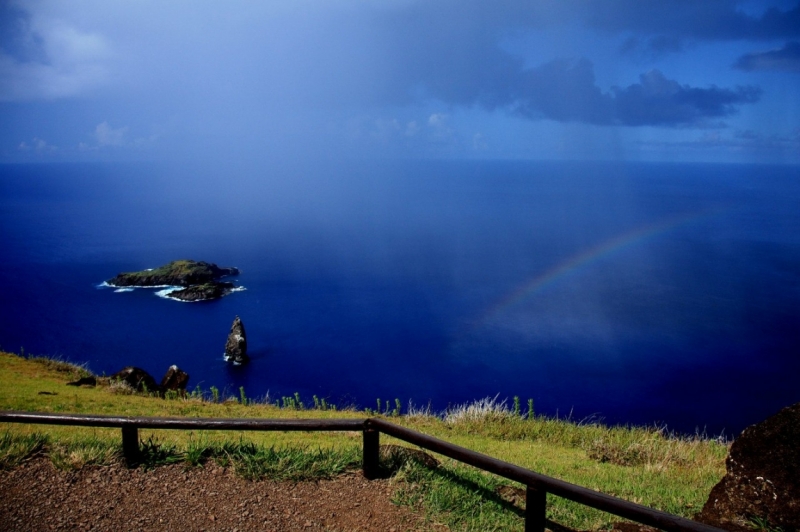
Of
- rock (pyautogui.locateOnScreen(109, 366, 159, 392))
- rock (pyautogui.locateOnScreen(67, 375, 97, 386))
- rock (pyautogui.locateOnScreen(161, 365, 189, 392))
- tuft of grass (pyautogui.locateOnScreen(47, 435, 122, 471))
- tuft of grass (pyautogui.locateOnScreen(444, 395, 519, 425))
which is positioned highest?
tuft of grass (pyautogui.locateOnScreen(47, 435, 122, 471))

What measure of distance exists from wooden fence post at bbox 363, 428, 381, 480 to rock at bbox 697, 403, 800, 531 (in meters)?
3.42

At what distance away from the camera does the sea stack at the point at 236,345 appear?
70781 millimetres

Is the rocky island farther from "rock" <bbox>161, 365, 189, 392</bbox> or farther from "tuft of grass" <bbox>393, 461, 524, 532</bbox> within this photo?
"tuft of grass" <bbox>393, 461, 524, 532</bbox>

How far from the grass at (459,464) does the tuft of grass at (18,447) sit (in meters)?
0.01

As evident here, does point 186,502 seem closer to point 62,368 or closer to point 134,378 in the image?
point 134,378

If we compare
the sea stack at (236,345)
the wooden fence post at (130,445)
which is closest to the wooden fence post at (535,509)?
the wooden fence post at (130,445)

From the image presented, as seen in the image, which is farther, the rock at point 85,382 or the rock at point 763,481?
the rock at point 85,382

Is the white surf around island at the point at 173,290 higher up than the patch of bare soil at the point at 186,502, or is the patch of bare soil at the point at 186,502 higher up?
the patch of bare soil at the point at 186,502

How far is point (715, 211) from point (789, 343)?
427 feet

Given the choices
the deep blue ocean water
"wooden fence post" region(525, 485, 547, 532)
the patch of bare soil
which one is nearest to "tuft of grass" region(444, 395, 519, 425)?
the patch of bare soil

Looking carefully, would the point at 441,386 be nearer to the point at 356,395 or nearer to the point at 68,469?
the point at 356,395

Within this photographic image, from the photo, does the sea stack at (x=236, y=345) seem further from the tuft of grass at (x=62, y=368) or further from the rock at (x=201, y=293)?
the tuft of grass at (x=62, y=368)

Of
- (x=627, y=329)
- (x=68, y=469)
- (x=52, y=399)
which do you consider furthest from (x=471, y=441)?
(x=627, y=329)

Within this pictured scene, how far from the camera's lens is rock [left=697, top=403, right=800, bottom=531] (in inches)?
230
